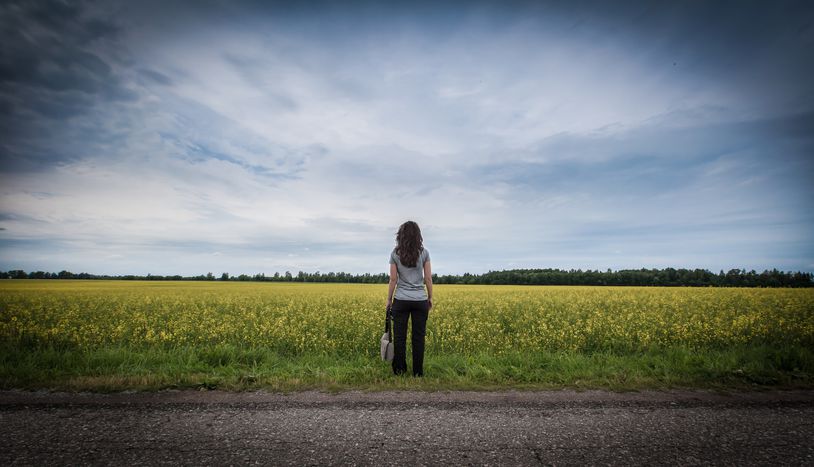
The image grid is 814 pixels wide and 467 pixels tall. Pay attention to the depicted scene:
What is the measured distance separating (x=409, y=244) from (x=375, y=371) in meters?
2.30

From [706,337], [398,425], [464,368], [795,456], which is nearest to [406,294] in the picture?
[464,368]

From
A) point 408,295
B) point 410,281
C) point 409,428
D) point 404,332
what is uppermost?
point 410,281

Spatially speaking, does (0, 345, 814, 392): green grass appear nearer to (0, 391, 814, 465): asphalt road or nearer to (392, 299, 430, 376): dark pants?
(392, 299, 430, 376): dark pants

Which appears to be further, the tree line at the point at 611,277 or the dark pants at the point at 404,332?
the tree line at the point at 611,277

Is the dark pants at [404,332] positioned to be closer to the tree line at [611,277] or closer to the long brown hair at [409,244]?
the long brown hair at [409,244]

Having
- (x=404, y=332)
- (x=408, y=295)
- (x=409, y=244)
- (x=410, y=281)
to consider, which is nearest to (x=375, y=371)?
(x=404, y=332)

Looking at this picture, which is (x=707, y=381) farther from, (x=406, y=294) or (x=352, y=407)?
(x=352, y=407)

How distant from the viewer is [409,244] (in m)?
6.46

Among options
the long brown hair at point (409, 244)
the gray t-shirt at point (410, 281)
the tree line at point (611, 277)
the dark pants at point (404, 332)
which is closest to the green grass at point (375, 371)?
the dark pants at point (404, 332)

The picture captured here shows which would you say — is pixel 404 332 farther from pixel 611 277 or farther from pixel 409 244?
pixel 611 277

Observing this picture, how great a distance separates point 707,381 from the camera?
6020 mm

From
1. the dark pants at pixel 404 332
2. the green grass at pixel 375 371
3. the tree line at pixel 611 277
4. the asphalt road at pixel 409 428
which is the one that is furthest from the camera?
the tree line at pixel 611 277

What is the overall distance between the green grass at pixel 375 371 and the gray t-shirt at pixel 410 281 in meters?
1.35

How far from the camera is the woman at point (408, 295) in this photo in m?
6.36
